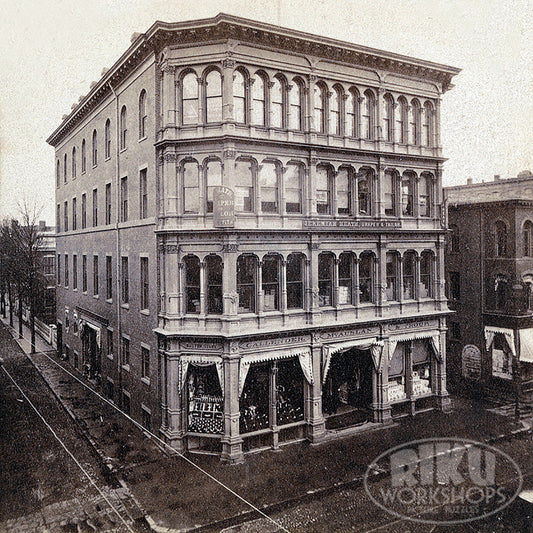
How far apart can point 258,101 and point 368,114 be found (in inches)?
231

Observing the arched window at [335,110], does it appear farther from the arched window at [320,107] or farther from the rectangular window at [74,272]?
the rectangular window at [74,272]

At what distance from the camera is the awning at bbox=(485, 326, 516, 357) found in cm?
2611

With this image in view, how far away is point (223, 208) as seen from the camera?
17.8 m

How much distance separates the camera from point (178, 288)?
1873cm

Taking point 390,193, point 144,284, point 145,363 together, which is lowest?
point 145,363

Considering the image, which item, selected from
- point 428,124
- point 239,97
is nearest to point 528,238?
point 428,124

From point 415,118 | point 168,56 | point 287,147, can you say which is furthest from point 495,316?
point 168,56

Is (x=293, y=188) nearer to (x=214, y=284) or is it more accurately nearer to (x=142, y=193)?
(x=214, y=284)

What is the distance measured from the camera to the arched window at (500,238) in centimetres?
2648

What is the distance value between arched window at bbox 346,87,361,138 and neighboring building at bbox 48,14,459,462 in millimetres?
63

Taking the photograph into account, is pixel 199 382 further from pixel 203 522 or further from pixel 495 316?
pixel 495 316

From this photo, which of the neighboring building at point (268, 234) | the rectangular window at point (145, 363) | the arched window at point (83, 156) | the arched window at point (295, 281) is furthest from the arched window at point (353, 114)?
the arched window at point (83, 156)

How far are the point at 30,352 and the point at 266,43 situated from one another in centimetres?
3005

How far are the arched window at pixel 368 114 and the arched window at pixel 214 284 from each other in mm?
9420
